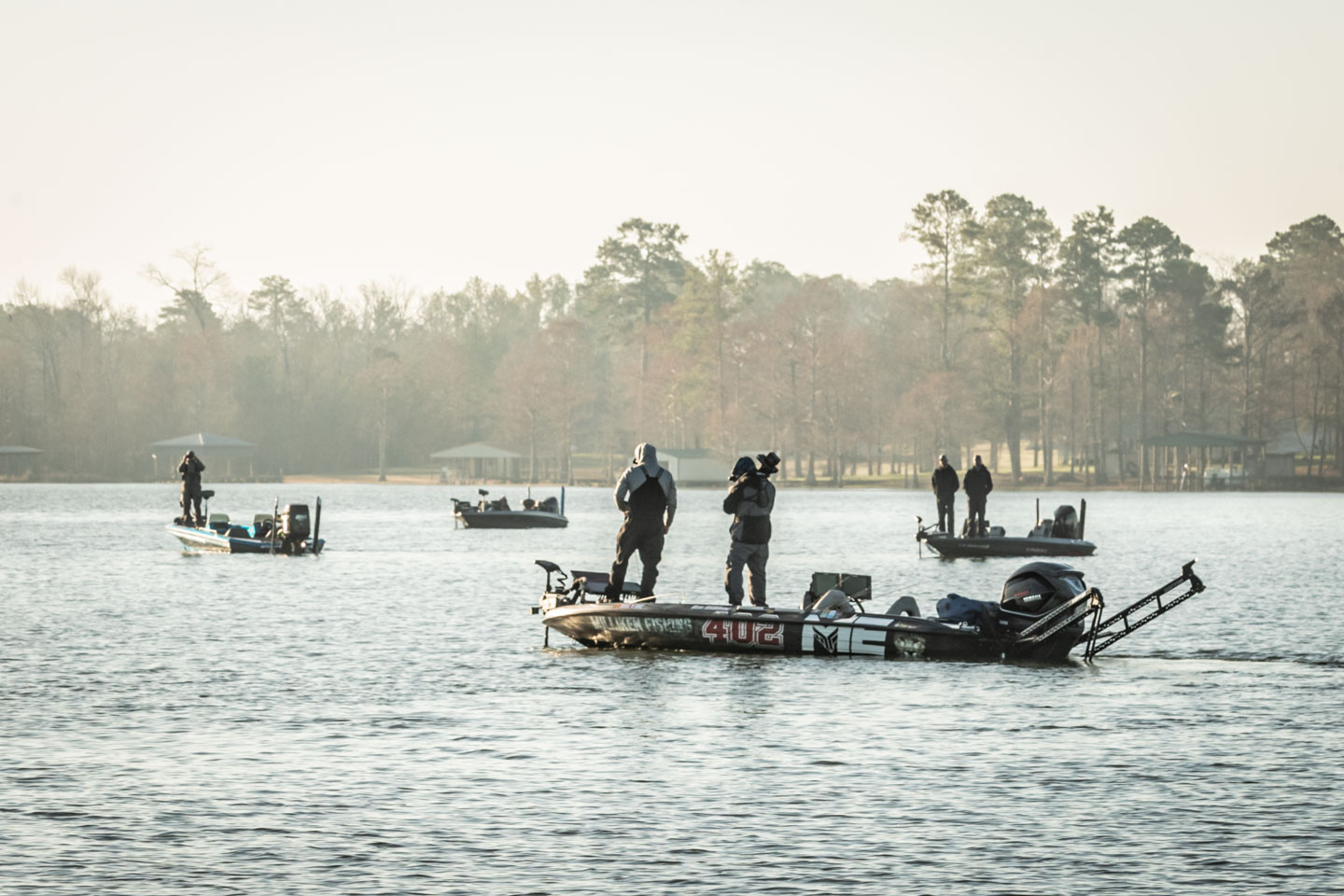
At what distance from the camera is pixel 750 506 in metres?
23.1

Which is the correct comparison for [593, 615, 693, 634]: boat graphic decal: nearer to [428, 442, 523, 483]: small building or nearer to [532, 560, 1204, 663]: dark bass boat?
[532, 560, 1204, 663]: dark bass boat

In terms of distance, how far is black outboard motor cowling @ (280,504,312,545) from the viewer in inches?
1881

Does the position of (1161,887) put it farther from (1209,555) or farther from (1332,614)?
(1209,555)

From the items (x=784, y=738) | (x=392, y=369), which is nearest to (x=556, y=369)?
(x=392, y=369)

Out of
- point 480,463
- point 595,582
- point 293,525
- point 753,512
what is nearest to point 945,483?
point 293,525

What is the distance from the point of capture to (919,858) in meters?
11.9

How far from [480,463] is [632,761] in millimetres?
151893

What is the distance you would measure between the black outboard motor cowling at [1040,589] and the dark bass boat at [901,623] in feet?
0.04

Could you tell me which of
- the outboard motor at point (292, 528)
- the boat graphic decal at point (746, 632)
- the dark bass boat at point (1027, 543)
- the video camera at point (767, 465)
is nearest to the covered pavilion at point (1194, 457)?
the dark bass boat at point (1027, 543)

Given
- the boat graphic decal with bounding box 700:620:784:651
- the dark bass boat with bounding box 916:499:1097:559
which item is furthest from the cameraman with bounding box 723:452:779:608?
the dark bass boat with bounding box 916:499:1097:559

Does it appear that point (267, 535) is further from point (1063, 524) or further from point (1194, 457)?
point (1194, 457)

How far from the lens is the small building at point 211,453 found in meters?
164

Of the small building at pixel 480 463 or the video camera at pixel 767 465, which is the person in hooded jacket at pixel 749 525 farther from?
the small building at pixel 480 463

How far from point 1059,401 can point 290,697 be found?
122m
